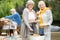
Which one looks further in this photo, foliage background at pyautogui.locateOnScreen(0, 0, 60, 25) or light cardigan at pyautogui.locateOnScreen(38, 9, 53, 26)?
foliage background at pyautogui.locateOnScreen(0, 0, 60, 25)

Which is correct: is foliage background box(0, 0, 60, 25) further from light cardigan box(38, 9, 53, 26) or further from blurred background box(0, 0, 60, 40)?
light cardigan box(38, 9, 53, 26)

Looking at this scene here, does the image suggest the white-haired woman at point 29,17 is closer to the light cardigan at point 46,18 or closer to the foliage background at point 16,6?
the light cardigan at point 46,18

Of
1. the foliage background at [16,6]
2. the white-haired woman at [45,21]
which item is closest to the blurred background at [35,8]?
the foliage background at [16,6]

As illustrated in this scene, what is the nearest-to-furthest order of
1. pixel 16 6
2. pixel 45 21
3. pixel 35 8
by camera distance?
pixel 45 21, pixel 16 6, pixel 35 8

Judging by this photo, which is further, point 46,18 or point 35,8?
point 35,8

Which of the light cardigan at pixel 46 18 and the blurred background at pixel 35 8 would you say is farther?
the blurred background at pixel 35 8

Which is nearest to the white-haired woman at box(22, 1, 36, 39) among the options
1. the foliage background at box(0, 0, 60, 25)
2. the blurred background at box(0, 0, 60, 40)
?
the blurred background at box(0, 0, 60, 40)

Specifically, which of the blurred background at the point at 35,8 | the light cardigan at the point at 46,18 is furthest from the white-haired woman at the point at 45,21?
the blurred background at the point at 35,8

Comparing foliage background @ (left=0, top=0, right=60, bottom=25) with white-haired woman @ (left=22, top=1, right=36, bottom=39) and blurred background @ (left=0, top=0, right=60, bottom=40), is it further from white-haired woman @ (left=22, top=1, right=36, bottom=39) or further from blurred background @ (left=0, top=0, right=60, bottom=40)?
white-haired woman @ (left=22, top=1, right=36, bottom=39)

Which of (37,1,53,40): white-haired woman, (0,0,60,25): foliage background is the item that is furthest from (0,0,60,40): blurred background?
(37,1,53,40): white-haired woman

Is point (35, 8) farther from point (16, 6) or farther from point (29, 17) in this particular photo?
point (29, 17)

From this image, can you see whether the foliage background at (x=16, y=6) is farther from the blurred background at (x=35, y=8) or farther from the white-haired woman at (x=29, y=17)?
the white-haired woman at (x=29, y=17)

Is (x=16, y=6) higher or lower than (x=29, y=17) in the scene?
higher

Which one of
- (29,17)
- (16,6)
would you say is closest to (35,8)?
(16,6)
